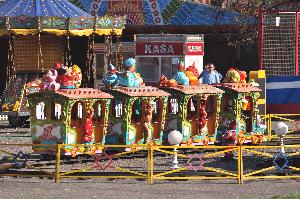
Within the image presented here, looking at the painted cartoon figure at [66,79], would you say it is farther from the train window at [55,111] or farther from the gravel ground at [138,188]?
the gravel ground at [138,188]

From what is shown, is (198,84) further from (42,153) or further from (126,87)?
(42,153)

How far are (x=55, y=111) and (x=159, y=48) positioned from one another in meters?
17.7

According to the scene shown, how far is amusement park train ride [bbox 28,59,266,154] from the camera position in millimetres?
24656

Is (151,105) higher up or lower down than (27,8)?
lower down

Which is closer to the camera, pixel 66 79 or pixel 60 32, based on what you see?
pixel 66 79

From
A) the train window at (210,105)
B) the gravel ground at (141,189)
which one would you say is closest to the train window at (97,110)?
the train window at (210,105)

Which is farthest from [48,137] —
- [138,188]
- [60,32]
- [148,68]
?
[148,68]

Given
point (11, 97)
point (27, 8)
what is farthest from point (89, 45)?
point (11, 97)

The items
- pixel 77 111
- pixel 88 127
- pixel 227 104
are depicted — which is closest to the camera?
pixel 88 127

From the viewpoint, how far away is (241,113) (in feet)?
92.8

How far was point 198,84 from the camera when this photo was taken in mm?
27469

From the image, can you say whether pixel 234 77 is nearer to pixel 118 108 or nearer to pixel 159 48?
pixel 118 108

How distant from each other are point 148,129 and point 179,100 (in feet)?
5.13

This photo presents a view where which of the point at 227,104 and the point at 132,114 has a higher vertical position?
the point at 227,104
